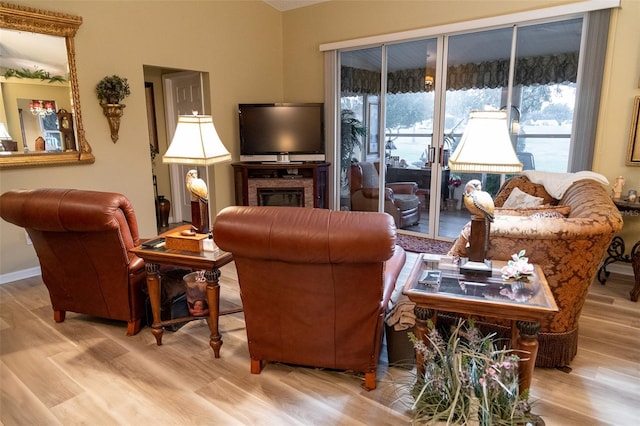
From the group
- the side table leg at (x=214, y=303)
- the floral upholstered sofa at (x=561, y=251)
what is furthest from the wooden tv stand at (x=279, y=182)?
the floral upholstered sofa at (x=561, y=251)

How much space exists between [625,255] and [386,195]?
268 centimetres

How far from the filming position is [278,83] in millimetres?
6273

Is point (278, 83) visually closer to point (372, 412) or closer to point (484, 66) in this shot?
point (484, 66)

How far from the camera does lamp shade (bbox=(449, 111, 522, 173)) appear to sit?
6.42 ft

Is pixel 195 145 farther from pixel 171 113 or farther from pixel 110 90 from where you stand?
pixel 171 113

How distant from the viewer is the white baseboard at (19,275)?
12.7 feet

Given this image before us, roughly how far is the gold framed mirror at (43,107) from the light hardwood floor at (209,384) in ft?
5.53

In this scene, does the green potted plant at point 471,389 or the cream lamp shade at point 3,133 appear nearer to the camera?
the green potted plant at point 471,389

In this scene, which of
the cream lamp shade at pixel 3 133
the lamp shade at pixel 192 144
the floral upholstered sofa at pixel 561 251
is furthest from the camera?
the cream lamp shade at pixel 3 133

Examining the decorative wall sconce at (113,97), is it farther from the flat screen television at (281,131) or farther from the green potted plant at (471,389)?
the green potted plant at (471,389)

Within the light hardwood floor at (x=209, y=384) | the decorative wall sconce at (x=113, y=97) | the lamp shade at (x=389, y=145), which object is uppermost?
the decorative wall sconce at (x=113, y=97)

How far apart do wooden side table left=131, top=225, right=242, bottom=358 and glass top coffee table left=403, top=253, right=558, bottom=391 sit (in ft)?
3.67

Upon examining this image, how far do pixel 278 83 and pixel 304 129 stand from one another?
3.73 ft

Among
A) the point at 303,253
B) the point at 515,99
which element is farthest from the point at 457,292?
the point at 515,99
